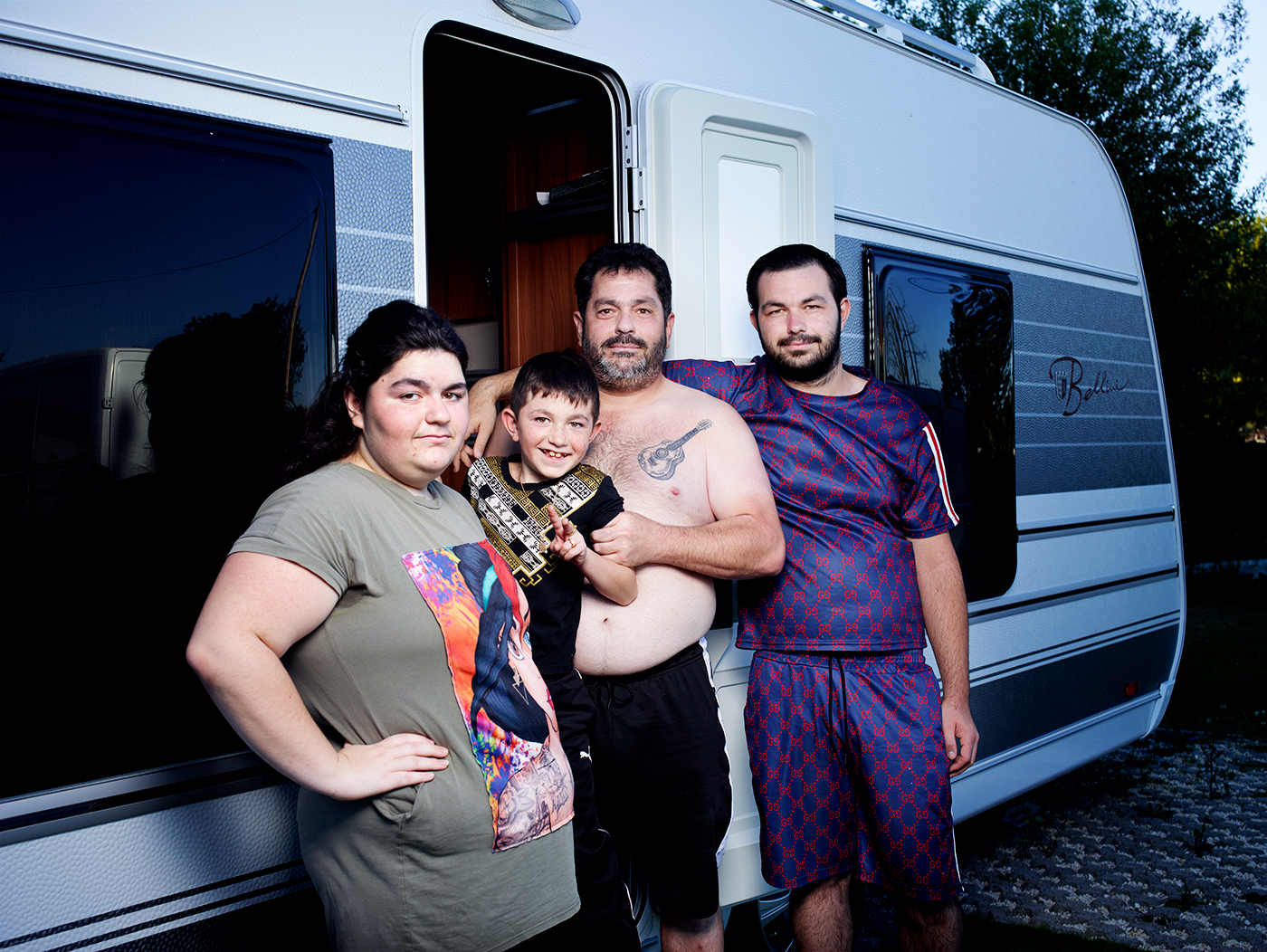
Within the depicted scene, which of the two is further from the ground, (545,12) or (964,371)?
(545,12)

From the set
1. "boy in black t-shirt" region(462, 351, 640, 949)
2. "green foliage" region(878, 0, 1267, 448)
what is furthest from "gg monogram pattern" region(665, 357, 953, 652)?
"green foliage" region(878, 0, 1267, 448)

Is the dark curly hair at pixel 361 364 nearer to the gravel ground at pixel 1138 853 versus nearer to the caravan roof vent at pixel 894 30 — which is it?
the caravan roof vent at pixel 894 30

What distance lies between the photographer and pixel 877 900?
161 inches

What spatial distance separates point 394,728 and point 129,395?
0.81 m

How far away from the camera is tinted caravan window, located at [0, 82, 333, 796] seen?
1.68 meters

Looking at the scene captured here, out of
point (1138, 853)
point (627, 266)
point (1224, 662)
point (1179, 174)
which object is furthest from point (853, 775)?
point (1179, 174)

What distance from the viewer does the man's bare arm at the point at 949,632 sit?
2820 millimetres

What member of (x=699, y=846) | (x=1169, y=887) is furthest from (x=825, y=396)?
(x=1169, y=887)

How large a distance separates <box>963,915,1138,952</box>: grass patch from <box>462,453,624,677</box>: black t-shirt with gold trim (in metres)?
2.18

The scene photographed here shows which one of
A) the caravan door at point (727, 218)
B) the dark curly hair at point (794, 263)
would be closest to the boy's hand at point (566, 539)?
the caravan door at point (727, 218)

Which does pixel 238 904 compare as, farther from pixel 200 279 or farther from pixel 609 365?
pixel 609 365

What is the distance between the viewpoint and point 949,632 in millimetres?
2885

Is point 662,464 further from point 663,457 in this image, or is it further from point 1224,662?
point 1224,662

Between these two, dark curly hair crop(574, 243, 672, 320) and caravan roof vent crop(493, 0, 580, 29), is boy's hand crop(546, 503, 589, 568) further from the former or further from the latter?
caravan roof vent crop(493, 0, 580, 29)
